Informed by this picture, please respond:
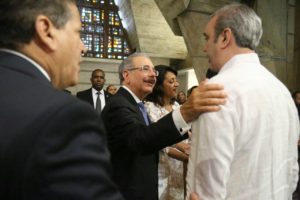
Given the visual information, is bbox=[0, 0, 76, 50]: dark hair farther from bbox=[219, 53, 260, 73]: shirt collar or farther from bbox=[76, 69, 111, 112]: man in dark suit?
bbox=[76, 69, 111, 112]: man in dark suit

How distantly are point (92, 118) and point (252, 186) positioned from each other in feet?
2.75

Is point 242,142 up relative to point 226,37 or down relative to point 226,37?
down

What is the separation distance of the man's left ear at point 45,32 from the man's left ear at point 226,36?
0.81 metres

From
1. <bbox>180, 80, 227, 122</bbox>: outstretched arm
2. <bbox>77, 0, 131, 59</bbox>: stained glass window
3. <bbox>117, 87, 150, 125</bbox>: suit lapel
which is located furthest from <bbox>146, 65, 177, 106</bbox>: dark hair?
<bbox>77, 0, 131, 59</bbox>: stained glass window

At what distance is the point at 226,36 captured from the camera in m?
1.52

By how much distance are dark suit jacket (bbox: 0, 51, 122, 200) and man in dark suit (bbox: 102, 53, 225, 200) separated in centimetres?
71

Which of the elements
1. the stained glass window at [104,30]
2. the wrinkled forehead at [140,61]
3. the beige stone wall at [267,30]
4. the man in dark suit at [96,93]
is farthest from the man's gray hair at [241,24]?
the stained glass window at [104,30]

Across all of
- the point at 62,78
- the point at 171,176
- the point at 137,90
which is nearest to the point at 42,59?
the point at 62,78

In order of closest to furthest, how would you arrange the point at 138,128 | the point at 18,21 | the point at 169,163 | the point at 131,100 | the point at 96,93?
the point at 18,21 → the point at 138,128 → the point at 131,100 → the point at 169,163 → the point at 96,93

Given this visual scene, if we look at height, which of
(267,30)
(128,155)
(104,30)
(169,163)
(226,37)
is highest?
(104,30)

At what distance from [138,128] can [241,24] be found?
865 millimetres

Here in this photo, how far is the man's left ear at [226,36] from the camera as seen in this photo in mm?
1512

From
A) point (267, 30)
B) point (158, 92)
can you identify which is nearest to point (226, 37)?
point (158, 92)

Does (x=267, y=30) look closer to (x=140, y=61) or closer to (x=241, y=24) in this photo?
(x=140, y=61)
